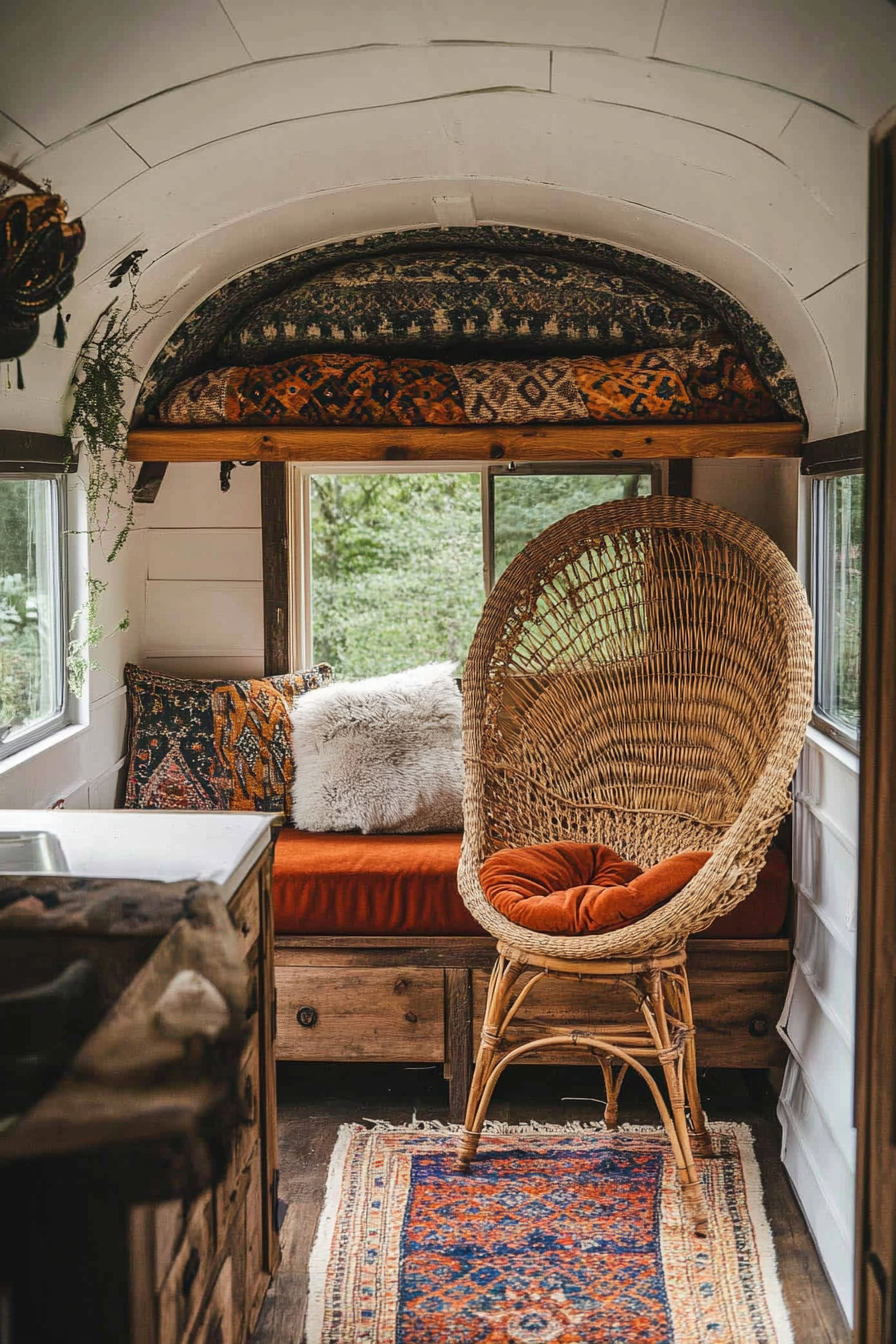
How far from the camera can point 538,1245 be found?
98.3 inches

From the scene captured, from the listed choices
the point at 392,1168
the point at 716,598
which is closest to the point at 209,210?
the point at 716,598

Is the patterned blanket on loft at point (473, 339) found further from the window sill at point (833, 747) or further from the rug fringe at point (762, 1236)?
the rug fringe at point (762, 1236)

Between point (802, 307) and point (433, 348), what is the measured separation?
1157 mm

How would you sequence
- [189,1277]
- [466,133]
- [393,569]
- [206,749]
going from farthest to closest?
[393,569], [206,749], [466,133], [189,1277]

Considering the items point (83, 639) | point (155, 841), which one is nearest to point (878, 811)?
point (155, 841)

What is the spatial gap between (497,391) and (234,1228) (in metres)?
2.23

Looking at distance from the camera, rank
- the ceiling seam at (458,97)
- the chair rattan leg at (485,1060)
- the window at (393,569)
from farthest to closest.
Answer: the window at (393,569) → the chair rattan leg at (485,1060) → the ceiling seam at (458,97)

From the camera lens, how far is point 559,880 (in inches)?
112

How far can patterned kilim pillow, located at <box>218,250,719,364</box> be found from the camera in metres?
3.30

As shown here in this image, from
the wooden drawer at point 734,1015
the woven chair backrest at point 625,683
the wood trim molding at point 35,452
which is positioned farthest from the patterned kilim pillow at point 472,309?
the wooden drawer at point 734,1015

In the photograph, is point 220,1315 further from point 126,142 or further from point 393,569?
point 393,569

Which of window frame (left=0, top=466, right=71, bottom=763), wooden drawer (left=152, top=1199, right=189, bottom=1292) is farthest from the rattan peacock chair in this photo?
wooden drawer (left=152, top=1199, right=189, bottom=1292)

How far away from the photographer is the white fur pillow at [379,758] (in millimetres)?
3393

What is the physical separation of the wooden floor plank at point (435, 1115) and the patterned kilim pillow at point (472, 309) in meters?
2.08
